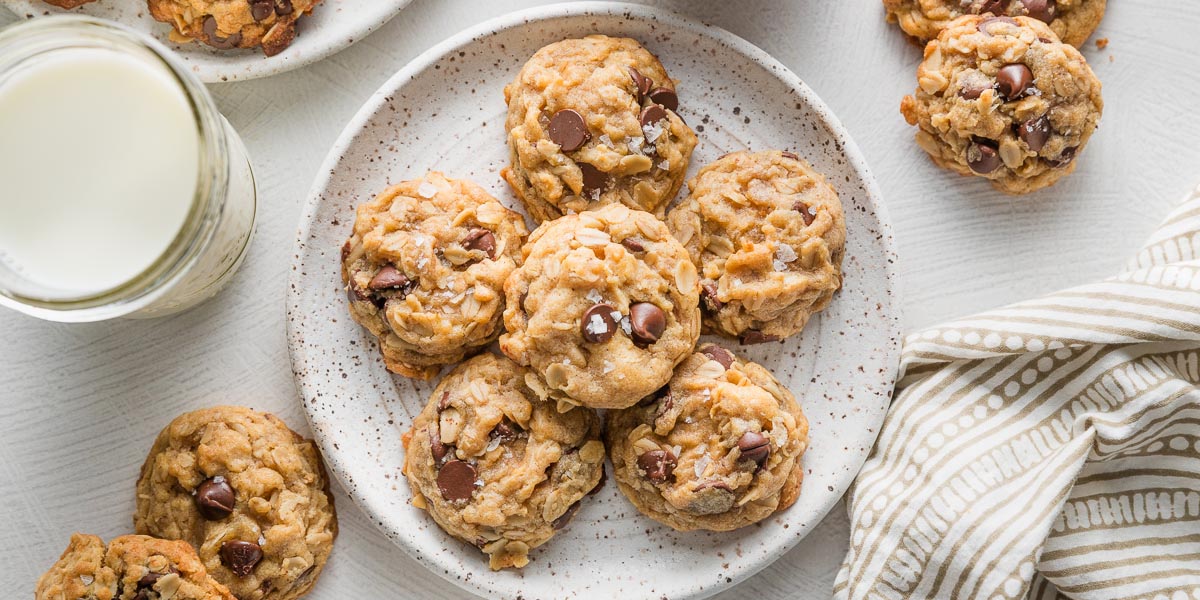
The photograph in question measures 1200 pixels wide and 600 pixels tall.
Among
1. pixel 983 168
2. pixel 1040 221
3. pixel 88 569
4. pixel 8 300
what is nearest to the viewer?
pixel 8 300

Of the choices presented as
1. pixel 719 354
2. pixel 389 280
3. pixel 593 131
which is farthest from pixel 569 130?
pixel 719 354

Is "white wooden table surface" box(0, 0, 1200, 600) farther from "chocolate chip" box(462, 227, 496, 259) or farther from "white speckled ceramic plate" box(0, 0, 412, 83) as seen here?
"chocolate chip" box(462, 227, 496, 259)

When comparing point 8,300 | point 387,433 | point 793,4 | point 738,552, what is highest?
point 793,4

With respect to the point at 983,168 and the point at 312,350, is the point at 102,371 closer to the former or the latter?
the point at 312,350

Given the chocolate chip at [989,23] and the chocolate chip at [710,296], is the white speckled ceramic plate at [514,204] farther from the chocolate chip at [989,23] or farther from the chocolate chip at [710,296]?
the chocolate chip at [989,23]

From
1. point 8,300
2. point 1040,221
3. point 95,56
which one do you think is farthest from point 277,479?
point 1040,221

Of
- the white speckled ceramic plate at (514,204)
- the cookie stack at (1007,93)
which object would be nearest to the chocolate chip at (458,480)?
the white speckled ceramic plate at (514,204)

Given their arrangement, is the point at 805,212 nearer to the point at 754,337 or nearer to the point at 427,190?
the point at 754,337
